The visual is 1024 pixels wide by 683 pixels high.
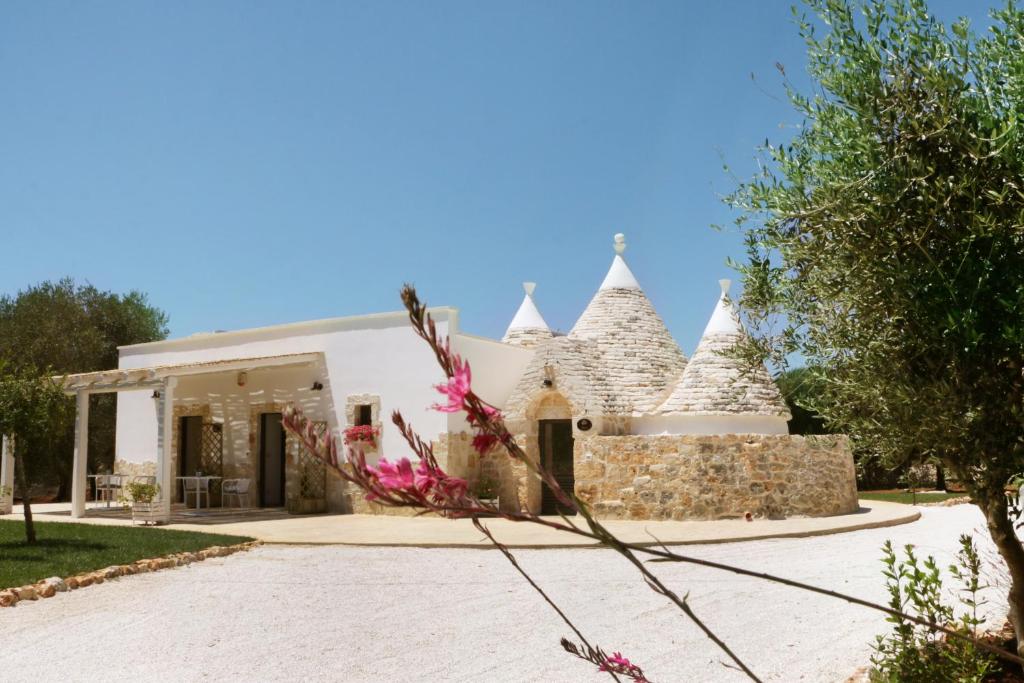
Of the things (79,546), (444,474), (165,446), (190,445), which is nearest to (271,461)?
(190,445)

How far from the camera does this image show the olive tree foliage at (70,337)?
25906mm

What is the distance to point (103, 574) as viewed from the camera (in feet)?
31.1

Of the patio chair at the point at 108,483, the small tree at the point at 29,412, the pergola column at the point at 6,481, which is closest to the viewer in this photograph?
the small tree at the point at 29,412

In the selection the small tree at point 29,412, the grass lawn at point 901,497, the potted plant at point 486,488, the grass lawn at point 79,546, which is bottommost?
the grass lawn at point 901,497

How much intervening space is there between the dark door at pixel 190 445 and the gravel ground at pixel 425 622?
11177 millimetres

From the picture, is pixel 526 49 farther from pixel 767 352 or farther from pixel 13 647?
pixel 13 647

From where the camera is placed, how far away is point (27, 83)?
15.1 metres

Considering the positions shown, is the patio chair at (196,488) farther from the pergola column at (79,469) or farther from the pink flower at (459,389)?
the pink flower at (459,389)

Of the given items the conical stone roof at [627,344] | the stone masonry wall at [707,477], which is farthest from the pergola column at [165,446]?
the conical stone roof at [627,344]

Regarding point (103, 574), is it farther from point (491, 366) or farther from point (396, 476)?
point (491, 366)

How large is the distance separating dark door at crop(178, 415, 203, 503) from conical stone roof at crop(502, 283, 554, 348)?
8991 millimetres

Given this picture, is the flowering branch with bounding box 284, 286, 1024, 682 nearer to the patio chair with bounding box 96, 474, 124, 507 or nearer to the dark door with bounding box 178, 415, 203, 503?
the patio chair with bounding box 96, 474, 124, 507

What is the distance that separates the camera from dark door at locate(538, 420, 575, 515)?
18750mm

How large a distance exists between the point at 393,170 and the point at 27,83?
7.81m
